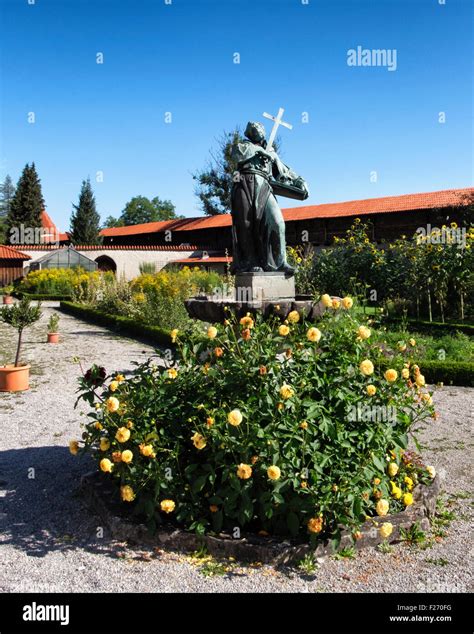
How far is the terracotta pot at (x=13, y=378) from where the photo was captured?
293 inches

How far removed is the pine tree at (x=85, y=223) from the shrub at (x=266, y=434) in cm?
4235

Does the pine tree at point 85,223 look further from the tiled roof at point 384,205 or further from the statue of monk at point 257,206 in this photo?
the statue of monk at point 257,206

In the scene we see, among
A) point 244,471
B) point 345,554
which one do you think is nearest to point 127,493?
point 244,471

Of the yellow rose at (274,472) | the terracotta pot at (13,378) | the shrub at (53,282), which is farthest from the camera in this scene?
the shrub at (53,282)

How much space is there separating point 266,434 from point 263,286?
3.15 meters

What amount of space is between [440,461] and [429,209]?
20.6 metres

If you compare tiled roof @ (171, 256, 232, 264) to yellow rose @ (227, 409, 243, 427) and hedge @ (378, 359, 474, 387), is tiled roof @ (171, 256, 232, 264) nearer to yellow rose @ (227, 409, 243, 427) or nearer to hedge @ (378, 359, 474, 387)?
hedge @ (378, 359, 474, 387)

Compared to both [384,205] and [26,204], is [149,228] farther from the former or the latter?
[384,205]

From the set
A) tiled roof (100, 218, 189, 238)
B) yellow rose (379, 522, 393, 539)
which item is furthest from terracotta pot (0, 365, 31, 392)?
tiled roof (100, 218, 189, 238)

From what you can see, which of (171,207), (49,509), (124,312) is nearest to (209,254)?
(124,312)

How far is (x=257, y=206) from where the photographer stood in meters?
5.76

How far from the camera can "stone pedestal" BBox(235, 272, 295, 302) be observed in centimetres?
579

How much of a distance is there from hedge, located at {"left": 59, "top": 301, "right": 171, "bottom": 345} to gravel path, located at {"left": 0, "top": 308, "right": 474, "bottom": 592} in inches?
243

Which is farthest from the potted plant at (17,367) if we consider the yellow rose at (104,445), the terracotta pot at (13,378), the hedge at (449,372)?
the hedge at (449,372)
